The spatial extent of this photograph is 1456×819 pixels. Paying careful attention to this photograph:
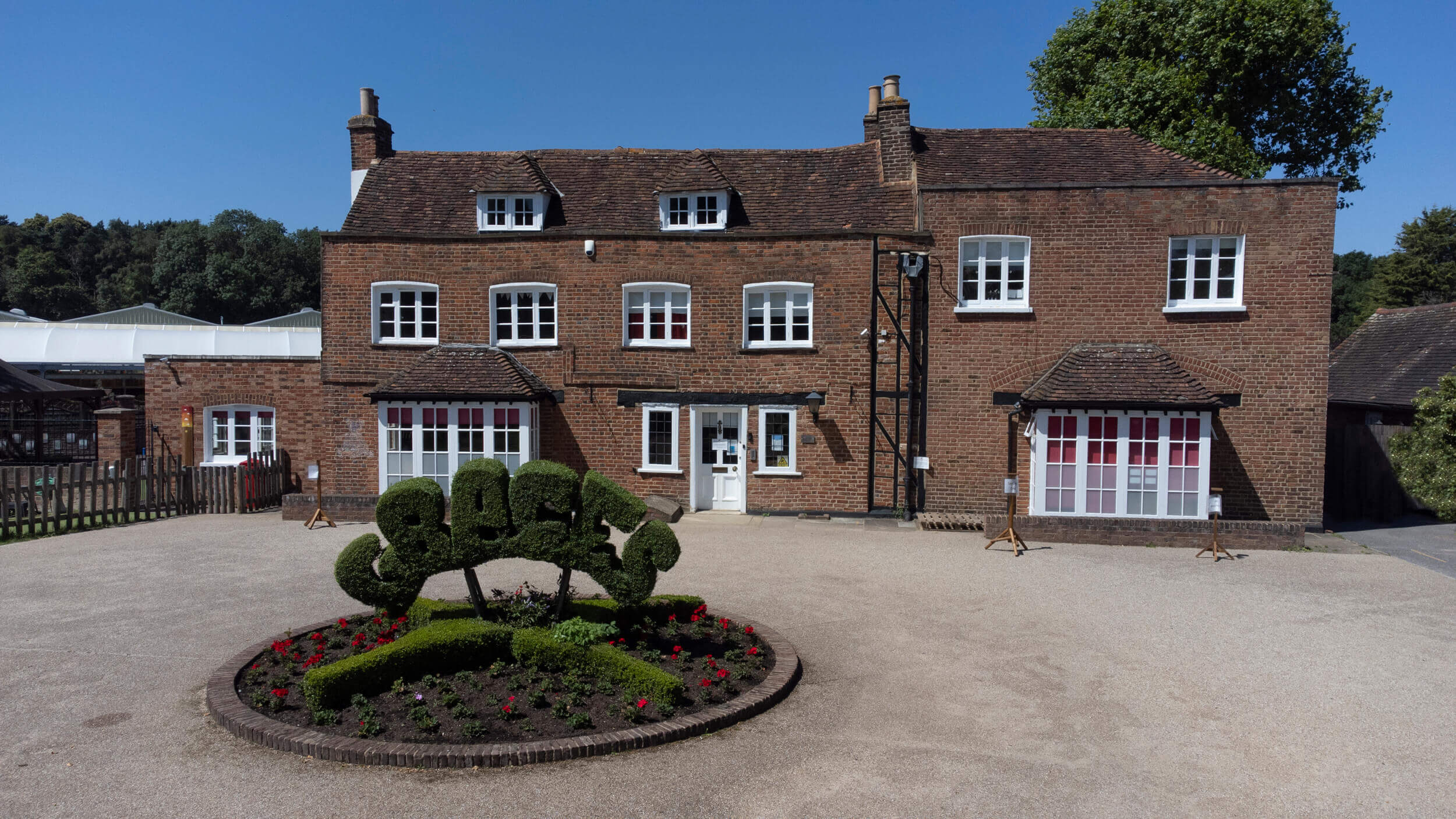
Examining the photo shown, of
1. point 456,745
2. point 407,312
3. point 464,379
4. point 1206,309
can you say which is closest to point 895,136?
point 1206,309

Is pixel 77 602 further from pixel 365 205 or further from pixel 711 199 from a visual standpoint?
pixel 711 199

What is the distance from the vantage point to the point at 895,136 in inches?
754

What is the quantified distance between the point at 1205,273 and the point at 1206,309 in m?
0.85

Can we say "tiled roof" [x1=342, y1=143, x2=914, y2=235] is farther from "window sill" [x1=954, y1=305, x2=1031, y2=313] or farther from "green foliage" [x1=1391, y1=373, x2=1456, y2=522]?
"green foliage" [x1=1391, y1=373, x2=1456, y2=522]

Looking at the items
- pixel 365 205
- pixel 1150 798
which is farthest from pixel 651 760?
pixel 365 205

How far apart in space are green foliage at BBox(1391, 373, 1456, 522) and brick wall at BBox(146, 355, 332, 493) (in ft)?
75.0

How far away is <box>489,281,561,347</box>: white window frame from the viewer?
59.8 ft

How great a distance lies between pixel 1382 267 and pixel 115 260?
94143 mm

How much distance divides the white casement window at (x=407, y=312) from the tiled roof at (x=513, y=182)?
2.52 meters

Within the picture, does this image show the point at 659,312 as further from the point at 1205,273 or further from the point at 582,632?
the point at 582,632

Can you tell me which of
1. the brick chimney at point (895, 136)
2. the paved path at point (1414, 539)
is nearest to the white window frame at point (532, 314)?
the brick chimney at point (895, 136)

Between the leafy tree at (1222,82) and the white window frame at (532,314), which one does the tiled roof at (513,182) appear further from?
the leafy tree at (1222,82)

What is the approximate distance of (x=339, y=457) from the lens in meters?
18.6

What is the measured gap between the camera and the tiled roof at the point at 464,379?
17.1m
